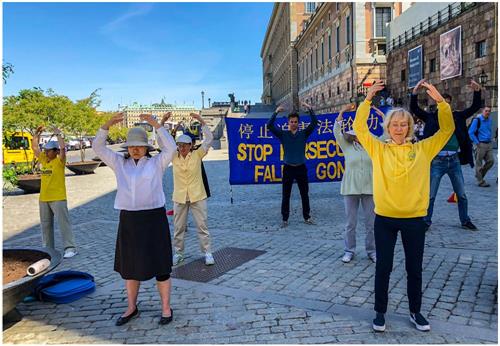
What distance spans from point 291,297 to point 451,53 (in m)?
25.7

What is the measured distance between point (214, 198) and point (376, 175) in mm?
8597

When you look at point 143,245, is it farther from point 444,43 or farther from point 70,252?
point 444,43

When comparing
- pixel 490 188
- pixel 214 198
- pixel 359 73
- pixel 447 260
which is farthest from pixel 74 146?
pixel 447 260

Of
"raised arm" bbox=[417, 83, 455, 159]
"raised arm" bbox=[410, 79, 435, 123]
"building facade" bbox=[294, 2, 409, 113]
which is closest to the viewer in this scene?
"raised arm" bbox=[417, 83, 455, 159]

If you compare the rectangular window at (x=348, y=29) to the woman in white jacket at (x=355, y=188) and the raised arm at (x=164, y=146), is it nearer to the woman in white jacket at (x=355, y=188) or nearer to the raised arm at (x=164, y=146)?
the woman in white jacket at (x=355, y=188)

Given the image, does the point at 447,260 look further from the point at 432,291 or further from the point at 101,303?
the point at 101,303

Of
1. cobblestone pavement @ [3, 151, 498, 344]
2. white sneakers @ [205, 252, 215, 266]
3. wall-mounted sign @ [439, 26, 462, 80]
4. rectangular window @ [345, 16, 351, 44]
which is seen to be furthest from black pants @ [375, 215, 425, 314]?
rectangular window @ [345, 16, 351, 44]

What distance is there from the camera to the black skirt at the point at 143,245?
389 cm

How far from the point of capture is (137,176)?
12.7ft

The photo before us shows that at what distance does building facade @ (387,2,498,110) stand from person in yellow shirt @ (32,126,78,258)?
17467mm

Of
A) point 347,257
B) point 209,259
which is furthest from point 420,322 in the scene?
point 209,259

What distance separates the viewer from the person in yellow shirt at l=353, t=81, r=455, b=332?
3561mm

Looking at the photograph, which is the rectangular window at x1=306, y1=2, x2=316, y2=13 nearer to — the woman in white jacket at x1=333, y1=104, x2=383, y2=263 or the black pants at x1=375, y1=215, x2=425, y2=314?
the woman in white jacket at x1=333, y1=104, x2=383, y2=263

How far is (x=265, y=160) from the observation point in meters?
9.80
